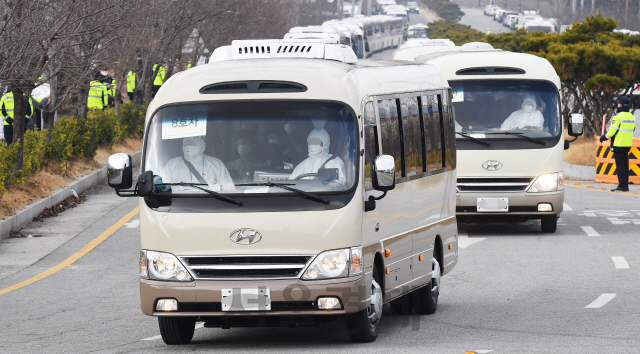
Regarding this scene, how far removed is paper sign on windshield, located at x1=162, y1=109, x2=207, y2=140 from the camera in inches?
337

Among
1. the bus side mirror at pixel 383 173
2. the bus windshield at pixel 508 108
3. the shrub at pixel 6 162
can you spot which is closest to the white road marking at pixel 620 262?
the bus windshield at pixel 508 108

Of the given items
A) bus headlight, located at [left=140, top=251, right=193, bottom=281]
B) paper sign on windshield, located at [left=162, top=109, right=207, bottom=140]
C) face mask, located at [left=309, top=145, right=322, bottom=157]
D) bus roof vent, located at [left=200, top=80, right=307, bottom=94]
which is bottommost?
bus headlight, located at [left=140, top=251, right=193, bottom=281]

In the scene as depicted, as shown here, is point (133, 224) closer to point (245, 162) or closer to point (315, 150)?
point (245, 162)

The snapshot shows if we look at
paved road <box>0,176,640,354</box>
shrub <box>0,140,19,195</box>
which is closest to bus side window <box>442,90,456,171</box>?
paved road <box>0,176,640,354</box>

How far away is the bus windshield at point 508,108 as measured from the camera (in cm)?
1614

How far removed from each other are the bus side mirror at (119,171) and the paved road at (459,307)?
124cm

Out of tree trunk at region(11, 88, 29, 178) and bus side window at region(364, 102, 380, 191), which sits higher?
bus side window at region(364, 102, 380, 191)

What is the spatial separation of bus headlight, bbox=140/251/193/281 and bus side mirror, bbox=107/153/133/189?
54 centimetres

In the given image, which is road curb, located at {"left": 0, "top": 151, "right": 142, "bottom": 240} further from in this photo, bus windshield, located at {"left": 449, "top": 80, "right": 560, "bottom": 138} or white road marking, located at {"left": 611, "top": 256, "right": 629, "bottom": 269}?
white road marking, located at {"left": 611, "top": 256, "right": 629, "bottom": 269}

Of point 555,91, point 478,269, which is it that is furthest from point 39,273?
point 555,91

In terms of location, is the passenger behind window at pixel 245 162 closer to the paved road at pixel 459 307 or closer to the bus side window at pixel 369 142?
the bus side window at pixel 369 142

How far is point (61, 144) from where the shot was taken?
21516mm

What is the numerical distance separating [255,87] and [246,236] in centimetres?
119

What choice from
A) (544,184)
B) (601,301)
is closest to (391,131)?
(601,301)
